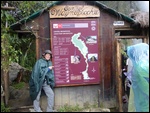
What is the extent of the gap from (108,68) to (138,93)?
6.81ft

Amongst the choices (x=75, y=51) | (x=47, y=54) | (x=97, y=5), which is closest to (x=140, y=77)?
(x=75, y=51)

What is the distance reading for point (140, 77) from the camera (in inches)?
168

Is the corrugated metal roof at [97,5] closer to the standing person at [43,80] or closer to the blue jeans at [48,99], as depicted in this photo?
the standing person at [43,80]

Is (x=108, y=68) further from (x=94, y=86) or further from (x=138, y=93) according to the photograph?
(x=138, y=93)

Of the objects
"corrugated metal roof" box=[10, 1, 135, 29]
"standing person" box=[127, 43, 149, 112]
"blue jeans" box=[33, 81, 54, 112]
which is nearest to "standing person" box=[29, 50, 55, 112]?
"blue jeans" box=[33, 81, 54, 112]

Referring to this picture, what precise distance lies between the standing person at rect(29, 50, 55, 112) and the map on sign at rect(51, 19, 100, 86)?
247 millimetres

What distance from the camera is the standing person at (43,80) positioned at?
19.0 ft

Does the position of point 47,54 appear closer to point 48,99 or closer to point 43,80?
point 43,80

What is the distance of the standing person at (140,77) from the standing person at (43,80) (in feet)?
6.95

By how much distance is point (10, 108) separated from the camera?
6.14 meters

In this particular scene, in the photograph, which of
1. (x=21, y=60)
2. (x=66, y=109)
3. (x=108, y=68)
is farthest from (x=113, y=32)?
(x=21, y=60)

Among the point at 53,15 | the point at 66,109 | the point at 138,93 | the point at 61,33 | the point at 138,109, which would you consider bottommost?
the point at 66,109

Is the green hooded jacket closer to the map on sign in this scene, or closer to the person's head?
the person's head

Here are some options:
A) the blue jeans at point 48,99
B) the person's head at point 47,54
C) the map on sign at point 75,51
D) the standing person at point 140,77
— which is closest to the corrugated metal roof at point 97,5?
the map on sign at point 75,51
